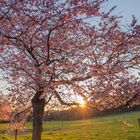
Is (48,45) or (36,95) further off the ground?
(48,45)

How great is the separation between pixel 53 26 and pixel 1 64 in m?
3.49

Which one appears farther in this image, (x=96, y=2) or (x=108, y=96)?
(x=108, y=96)

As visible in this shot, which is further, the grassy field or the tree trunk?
the grassy field

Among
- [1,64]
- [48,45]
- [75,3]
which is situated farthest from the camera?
[1,64]

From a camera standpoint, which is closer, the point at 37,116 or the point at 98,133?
the point at 37,116

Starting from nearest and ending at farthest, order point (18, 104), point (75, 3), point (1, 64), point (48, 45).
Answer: point (75, 3) → point (48, 45) → point (1, 64) → point (18, 104)

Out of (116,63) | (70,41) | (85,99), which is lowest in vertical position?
(85,99)

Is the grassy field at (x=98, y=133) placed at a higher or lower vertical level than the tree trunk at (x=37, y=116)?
higher

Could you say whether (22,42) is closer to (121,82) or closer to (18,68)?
(18,68)

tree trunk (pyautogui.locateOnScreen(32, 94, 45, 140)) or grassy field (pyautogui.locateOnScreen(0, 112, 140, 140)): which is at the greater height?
grassy field (pyautogui.locateOnScreen(0, 112, 140, 140))

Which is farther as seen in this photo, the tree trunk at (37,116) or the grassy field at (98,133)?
the grassy field at (98,133)

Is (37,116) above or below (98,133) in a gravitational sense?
below

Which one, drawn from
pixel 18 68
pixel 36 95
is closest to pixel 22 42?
pixel 18 68

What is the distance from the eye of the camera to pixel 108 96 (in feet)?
57.9
